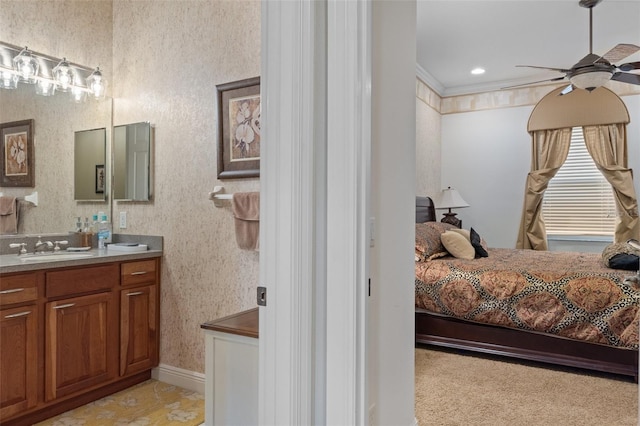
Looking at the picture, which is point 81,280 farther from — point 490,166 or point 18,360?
point 490,166

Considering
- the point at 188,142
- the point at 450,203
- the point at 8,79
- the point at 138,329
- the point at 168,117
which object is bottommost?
the point at 138,329

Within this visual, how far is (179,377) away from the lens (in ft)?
9.25

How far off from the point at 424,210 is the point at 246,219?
299cm

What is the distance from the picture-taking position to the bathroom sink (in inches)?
93.3

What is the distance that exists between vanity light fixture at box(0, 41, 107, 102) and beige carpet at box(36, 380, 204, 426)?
195 centimetres

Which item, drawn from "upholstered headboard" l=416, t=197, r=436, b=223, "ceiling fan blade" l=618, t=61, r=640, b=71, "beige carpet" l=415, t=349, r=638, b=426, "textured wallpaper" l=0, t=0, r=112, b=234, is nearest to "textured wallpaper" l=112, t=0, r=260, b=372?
"textured wallpaper" l=0, t=0, r=112, b=234

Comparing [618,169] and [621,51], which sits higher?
[621,51]

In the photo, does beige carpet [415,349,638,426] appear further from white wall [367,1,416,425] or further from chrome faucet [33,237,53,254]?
chrome faucet [33,237,53,254]

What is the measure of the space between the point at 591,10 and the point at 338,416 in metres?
3.80

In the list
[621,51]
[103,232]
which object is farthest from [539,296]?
[103,232]

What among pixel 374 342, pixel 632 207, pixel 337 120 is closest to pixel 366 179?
pixel 337 120

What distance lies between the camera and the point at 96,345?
101 inches

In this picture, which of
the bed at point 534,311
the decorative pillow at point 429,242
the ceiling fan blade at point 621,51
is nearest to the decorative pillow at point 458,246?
the decorative pillow at point 429,242

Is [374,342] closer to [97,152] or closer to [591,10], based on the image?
[97,152]
